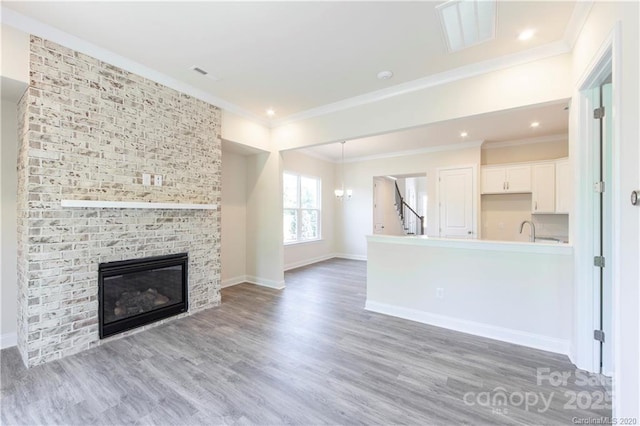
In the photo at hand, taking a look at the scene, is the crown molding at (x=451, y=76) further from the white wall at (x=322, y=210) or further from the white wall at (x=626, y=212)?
the white wall at (x=322, y=210)

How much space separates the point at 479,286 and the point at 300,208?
4750 mm

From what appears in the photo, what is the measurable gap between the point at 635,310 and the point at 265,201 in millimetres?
4691

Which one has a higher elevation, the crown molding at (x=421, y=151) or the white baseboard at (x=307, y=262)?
the crown molding at (x=421, y=151)

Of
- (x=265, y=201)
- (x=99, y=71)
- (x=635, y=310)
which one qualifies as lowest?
(x=635, y=310)

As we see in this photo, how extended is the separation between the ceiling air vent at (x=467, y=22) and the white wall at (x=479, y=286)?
7.14ft

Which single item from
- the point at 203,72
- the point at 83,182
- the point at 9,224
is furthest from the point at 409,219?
the point at 9,224

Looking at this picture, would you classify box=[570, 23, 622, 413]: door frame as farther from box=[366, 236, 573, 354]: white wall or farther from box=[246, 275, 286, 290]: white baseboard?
box=[246, 275, 286, 290]: white baseboard

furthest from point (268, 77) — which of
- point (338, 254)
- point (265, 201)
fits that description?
point (338, 254)

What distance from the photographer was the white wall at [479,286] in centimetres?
272

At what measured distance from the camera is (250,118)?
4594 millimetres

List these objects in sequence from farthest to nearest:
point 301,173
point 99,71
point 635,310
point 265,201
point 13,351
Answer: point 301,173 → point 265,201 → point 99,71 → point 13,351 → point 635,310

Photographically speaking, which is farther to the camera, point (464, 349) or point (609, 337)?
point (464, 349)

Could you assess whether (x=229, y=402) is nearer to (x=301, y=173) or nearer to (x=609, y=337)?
(x=609, y=337)

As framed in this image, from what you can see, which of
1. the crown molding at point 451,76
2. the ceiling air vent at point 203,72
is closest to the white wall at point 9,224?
the ceiling air vent at point 203,72
